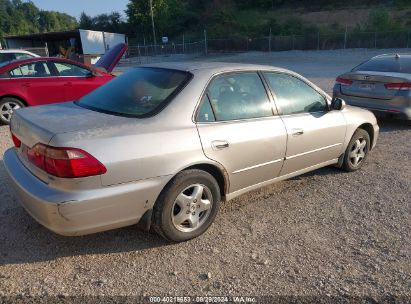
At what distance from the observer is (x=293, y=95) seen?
4145 mm

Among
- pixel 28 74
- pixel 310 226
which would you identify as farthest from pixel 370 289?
pixel 28 74

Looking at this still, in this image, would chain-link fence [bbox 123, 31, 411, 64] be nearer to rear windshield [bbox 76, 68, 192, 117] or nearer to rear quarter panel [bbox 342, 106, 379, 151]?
rear quarter panel [bbox 342, 106, 379, 151]

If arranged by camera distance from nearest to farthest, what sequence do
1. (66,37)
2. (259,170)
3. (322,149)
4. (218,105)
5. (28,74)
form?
(218,105) < (259,170) < (322,149) < (28,74) < (66,37)

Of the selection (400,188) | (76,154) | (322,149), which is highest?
(76,154)

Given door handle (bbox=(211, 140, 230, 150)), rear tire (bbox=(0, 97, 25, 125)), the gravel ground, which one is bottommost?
the gravel ground

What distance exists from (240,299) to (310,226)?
4.36 feet

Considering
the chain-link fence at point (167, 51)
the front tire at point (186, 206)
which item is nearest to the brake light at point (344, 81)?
the front tire at point (186, 206)

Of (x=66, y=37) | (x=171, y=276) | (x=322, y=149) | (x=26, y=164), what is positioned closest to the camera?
(x=171, y=276)

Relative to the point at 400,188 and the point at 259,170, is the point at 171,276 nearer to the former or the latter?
the point at 259,170

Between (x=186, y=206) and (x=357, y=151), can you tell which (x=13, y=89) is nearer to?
(x=186, y=206)

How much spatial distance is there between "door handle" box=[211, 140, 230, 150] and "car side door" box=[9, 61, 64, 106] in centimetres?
571

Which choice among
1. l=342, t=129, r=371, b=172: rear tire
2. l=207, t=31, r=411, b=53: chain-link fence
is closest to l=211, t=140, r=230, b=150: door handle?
l=342, t=129, r=371, b=172: rear tire

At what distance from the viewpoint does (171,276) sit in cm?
287

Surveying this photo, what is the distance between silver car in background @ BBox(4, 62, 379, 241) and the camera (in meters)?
2.71
